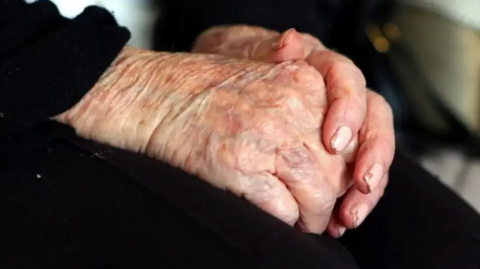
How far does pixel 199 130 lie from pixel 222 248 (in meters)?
0.15

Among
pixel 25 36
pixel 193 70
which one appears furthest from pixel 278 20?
pixel 25 36

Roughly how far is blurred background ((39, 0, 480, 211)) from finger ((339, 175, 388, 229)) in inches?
15.0

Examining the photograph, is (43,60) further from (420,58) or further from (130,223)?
(420,58)

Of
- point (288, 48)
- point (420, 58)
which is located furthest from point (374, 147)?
point (420, 58)

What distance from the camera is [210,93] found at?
0.59 m

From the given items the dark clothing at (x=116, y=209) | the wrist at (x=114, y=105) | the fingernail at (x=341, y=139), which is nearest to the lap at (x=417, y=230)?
the dark clothing at (x=116, y=209)

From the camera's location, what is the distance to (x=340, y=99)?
24.0 inches

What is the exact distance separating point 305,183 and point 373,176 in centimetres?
7

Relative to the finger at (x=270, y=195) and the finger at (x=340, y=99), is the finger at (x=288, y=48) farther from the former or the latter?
the finger at (x=270, y=195)

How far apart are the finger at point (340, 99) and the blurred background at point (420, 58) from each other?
29cm

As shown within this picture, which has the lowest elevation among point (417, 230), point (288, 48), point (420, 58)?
point (420, 58)

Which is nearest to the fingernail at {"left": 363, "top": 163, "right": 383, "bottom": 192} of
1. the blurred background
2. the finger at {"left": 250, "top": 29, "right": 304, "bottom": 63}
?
the finger at {"left": 250, "top": 29, "right": 304, "bottom": 63}

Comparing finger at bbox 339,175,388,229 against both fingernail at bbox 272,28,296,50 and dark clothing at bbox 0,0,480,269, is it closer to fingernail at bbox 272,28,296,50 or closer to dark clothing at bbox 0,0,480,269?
dark clothing at bbox 0,0,480,269

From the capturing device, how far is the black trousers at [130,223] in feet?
1.49
